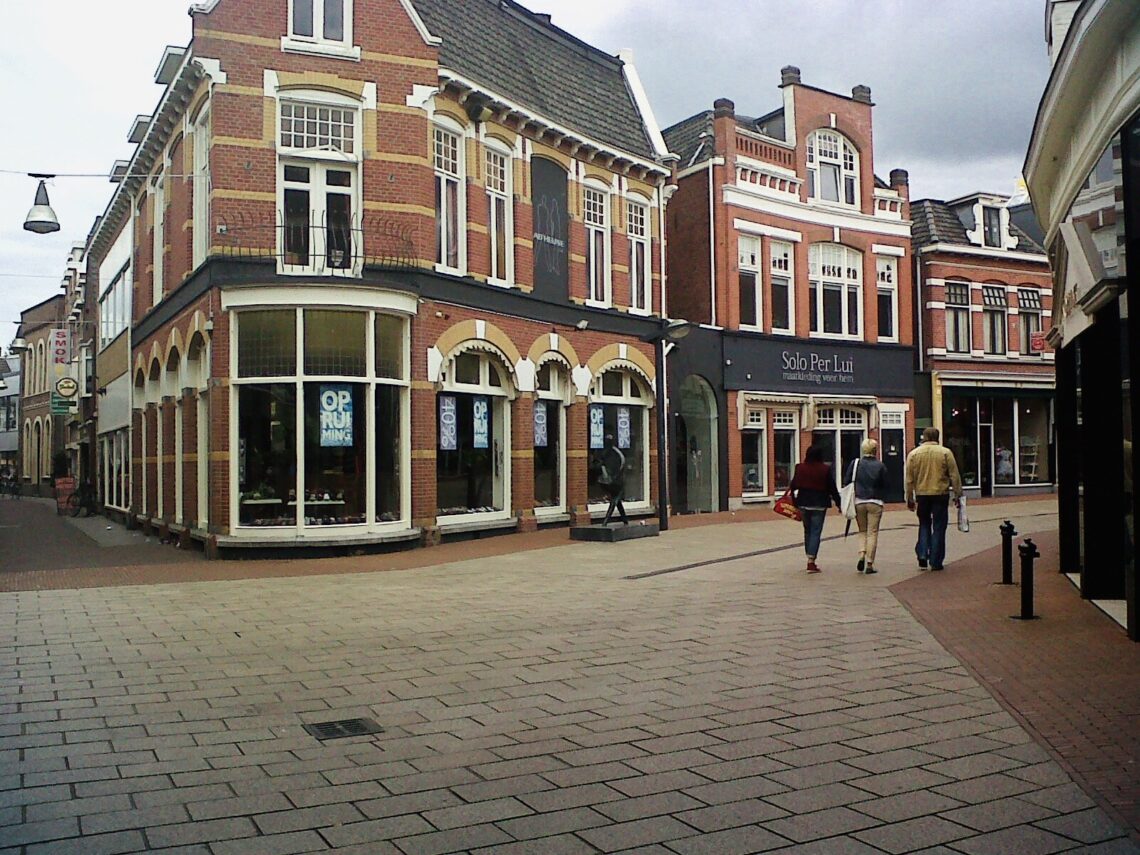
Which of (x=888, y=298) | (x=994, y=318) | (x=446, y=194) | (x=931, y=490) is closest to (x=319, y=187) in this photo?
(x=446, y=194)

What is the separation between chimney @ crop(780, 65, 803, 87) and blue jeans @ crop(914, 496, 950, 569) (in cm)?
1816

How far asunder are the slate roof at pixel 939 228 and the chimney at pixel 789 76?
7849 mm

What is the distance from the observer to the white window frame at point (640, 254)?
2398 cm

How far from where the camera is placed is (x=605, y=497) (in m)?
23.0

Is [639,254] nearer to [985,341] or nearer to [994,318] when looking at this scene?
[985,341]

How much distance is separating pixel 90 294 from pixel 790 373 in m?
23.6

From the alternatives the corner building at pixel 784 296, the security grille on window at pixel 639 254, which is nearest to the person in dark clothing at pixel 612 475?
the security grille on window at pixel 639 254

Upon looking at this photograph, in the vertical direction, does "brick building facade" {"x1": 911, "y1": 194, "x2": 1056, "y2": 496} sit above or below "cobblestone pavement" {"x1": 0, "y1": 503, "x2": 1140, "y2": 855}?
above

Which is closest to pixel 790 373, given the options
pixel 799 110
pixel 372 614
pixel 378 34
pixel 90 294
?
pixel 799 110

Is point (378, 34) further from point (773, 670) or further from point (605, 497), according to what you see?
point (773, 670)

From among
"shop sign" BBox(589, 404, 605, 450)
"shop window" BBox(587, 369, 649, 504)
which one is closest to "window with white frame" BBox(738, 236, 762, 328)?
"shop window" BBox(587, 369, 649, 504)

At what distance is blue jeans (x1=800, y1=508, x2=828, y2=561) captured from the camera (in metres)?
13.5

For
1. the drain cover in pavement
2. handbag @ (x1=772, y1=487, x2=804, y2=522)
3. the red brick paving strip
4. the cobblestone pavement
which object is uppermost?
handbag @ (x1=772, y1=487, x2=804, y2=522)

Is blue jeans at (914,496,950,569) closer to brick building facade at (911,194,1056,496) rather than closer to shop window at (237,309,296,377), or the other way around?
shop window at (237,309,296,377)
